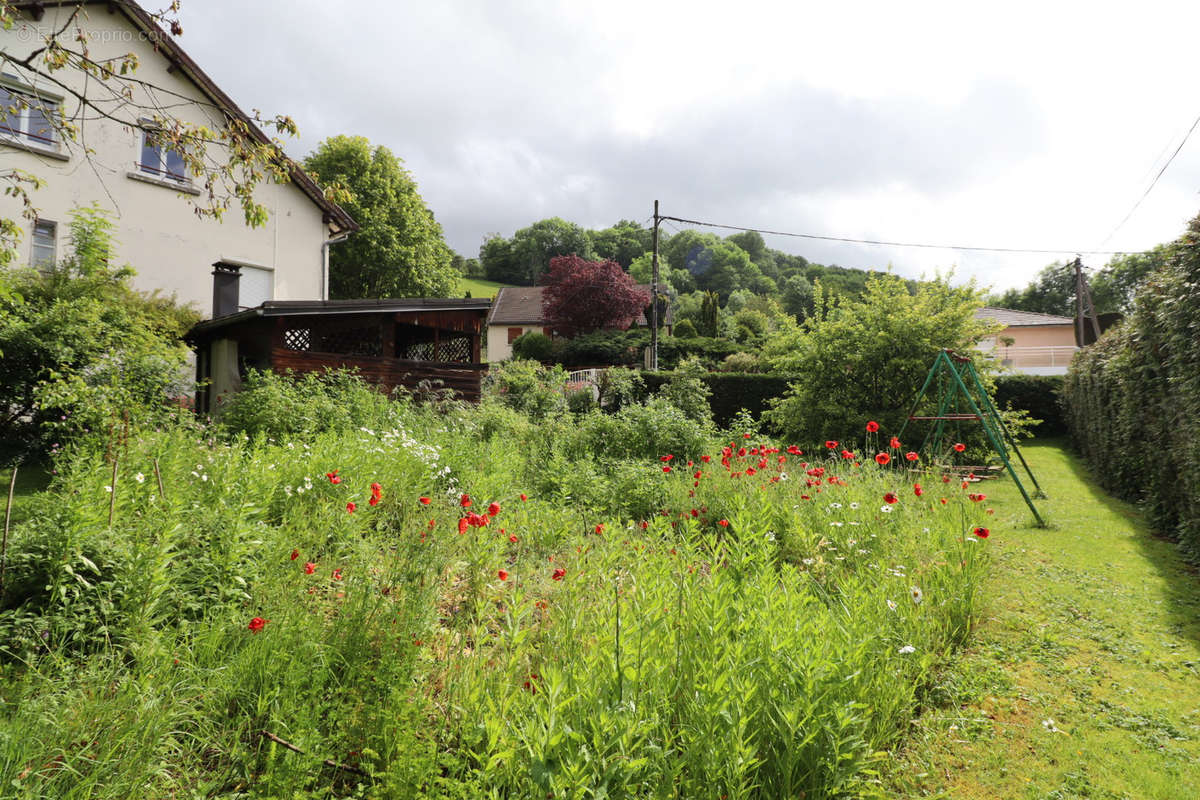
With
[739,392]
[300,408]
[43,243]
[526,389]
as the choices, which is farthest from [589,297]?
[300,408]

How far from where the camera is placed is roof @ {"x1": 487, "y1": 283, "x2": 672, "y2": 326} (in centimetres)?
3528

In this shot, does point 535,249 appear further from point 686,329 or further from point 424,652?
point 424,652

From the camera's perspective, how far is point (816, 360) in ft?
33.0

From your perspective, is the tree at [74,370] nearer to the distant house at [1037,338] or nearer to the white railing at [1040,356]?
the white railing at [1040,356]

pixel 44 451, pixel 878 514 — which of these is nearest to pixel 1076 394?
pixel 878 514

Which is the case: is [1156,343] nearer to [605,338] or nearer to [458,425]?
[458,425]

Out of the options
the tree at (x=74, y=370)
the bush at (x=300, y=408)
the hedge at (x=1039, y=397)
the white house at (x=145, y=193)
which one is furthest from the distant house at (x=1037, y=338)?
the tree at (x=74, y=370)

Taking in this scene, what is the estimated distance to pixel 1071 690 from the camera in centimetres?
296

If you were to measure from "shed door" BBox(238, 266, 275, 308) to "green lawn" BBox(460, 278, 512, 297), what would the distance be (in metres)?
35.1

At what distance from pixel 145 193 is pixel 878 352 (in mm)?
15264

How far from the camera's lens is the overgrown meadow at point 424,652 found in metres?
1.76

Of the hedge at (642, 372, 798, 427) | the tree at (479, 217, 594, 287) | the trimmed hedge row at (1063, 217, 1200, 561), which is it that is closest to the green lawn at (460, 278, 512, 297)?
the tree at (479, 217, 594, 287)

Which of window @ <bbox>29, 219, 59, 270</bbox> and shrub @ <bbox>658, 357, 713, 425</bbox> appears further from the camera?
shrub @ <bbox>658, 357, 713, 425</bbox>

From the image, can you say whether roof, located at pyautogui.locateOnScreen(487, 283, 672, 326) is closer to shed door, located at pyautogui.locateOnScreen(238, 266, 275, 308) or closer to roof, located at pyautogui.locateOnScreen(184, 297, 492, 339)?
shed door, located at pyautogui.locateOnScreen(238, 266, 275, 308)
